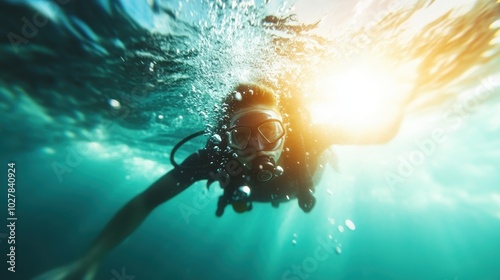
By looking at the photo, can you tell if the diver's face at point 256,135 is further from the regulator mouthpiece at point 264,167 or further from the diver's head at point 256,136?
the regulator mouthpiece at point 264,167

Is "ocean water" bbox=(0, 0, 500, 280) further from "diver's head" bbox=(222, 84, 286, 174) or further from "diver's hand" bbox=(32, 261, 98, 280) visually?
"diver's hand" bbox=(32, 261, 98, 280)

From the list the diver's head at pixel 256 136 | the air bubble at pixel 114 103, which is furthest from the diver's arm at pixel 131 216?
the air bubble at pixel 114 103

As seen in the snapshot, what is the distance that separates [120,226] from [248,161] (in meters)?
2.65

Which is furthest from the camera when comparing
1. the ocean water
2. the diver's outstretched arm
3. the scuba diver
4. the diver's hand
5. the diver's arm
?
the ocean water

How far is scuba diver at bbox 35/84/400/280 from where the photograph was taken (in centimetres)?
493

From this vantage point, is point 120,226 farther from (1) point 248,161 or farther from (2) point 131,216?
(1) point 248,161

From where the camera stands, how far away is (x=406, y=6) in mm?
5797

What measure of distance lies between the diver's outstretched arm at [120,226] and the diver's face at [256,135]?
1.63 metres

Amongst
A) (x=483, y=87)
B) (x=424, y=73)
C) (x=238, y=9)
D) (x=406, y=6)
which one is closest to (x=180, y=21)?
(x=238, y=9)

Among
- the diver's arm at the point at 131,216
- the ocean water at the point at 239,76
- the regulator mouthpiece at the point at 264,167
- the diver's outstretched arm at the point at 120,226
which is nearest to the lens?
the diver's outstretched arm at the point at 120,226

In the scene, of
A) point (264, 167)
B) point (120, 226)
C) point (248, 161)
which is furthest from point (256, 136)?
point (120, 226)

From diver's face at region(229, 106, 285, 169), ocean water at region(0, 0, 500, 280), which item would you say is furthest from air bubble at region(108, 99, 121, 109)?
diver's face at region(229, 106, 285, 169)

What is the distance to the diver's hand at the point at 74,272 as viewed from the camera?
3.48 metres

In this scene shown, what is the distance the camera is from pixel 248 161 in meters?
5.39
